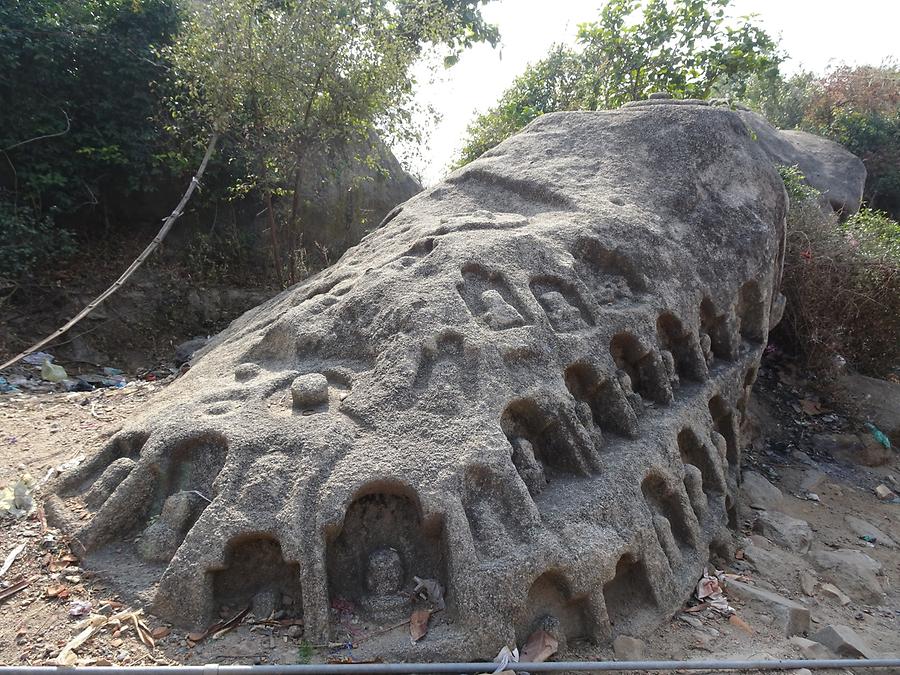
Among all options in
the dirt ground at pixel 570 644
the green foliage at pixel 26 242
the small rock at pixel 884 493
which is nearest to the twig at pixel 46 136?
the green foliage at pixel 26 242

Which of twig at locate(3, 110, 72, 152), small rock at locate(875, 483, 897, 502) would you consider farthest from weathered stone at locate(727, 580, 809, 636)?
twig at locate(3, 110, 72, 152)

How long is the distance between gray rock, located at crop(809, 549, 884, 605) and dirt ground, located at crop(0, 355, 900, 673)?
0.05 m

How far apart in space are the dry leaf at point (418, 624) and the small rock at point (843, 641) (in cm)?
181

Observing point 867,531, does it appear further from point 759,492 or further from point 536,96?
point 536,96

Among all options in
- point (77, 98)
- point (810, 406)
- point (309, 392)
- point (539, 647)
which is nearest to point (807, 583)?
point (539, 647)

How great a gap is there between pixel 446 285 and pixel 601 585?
58.6 inches

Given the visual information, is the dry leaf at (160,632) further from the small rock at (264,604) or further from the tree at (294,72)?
the tree at (294,72)

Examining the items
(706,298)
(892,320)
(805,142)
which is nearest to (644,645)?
(706,298)

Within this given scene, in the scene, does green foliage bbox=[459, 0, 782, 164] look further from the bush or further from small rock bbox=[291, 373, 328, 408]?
small rock bbox=[291, 373, 328, 408]

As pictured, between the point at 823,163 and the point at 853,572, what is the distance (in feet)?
25.2

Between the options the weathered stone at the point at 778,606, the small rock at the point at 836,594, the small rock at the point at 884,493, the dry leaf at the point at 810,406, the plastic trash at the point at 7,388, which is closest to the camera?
the weathered stone at the point at 778,606

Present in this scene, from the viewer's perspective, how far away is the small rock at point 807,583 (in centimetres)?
333

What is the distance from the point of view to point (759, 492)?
14.3 feet

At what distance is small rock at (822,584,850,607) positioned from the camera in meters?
3.32
